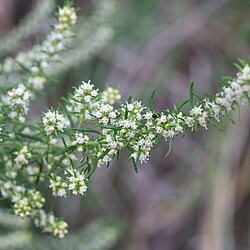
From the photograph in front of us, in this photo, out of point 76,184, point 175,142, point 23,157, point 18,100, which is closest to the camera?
point 76,184

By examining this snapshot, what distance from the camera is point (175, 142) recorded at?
5.89 metres

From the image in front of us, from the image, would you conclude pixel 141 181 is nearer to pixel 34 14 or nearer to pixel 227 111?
pixel 34 14

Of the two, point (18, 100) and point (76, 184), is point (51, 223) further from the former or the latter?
point (18, 100)

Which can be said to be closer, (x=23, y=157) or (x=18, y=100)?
(x=23, y=157)

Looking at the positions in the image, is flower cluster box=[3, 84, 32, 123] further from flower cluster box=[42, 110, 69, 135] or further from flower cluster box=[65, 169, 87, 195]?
flower cluster box=[65, 169, 87, 195]

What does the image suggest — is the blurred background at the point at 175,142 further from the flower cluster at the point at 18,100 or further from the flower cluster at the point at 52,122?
the flower cluster at the point at 52,122

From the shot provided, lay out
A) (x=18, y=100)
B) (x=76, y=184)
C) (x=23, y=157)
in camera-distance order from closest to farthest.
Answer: (x=76, y=184) → (x=23, y=157) → (x=18, y=100)

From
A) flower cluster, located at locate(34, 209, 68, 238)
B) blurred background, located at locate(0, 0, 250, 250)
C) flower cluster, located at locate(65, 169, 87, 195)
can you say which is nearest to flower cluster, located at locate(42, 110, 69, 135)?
flower cluster, located at locate(65, 169, 87, 195)

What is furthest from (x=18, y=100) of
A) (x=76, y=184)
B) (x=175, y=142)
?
(x=175, y=142)

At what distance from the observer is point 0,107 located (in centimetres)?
250

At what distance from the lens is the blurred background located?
535 cm

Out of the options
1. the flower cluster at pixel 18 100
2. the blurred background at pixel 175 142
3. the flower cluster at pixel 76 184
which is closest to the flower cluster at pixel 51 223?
the flower cluster at pixel 76 184

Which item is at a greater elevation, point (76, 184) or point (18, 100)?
point (18, 100)

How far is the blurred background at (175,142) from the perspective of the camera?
17.5 ft
